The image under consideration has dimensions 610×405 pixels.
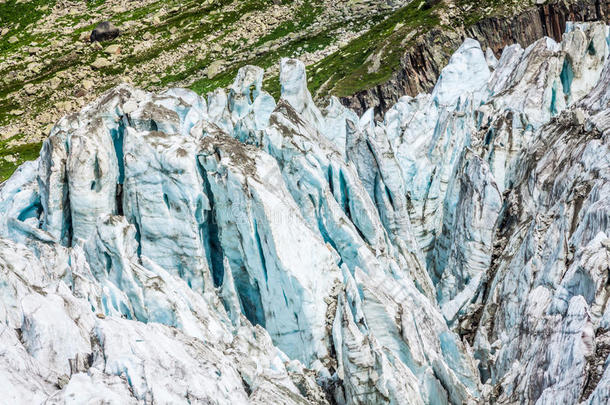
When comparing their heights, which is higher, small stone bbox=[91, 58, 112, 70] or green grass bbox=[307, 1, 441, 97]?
small stone bbox=[91, 58, 112, 70]

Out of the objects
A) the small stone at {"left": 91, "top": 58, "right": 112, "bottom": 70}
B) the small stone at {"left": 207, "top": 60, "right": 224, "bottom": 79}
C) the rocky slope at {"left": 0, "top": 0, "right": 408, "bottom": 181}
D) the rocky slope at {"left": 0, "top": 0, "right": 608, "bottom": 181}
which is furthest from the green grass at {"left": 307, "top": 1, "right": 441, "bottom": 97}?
the small stone at {"left": 91, "top": 58, "right": 112, "bottom": 70}

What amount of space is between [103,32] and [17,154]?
135ft

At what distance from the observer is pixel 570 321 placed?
694 inches

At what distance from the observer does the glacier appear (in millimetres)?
19484

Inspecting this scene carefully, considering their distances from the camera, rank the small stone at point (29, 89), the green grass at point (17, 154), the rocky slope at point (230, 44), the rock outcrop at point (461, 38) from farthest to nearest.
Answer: the small stone at point (29, 89)
the rocky slope at point (230, 44)
the rock outcrop at point (461, 38)
the green grass at point (17, 154)

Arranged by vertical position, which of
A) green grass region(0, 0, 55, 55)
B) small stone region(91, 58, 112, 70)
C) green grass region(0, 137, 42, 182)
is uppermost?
green grass region(0, 0, 55, 55)

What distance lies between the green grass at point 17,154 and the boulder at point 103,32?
113ft

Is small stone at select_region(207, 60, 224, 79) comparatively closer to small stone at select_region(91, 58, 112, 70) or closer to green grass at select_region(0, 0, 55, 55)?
small stone at select_region(91, 58, 112, 70)

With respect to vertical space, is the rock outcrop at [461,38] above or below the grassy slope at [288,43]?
below

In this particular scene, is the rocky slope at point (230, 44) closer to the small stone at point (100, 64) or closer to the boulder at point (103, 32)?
the small stone at point (100, 64)

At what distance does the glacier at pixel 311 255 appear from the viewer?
19.5 m

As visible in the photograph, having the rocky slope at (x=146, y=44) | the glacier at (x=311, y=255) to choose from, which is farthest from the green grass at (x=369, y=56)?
the glacier at (x=311, y=255)

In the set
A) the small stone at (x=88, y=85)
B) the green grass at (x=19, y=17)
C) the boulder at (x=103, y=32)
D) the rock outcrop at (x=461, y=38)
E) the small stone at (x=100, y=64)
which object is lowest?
the rock outcrop at (x=461, y=38)

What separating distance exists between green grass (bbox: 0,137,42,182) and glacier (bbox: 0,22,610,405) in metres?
40.1
